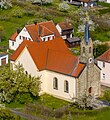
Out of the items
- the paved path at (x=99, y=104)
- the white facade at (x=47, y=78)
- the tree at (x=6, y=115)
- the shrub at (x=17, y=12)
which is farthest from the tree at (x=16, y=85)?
the shrub at (x=17, y=12)

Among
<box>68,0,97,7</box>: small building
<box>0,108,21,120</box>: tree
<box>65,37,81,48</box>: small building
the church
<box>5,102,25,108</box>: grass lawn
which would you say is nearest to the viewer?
<box>0,108,21,120</box>: tree

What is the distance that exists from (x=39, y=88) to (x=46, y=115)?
679 centimetres

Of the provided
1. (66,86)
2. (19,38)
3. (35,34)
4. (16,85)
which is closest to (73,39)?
(35,34)

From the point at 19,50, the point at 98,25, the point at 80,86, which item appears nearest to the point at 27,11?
the point at 98,25

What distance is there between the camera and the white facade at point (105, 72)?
63094 mm

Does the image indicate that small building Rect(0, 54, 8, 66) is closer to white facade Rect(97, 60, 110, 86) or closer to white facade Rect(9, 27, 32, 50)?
white facade Rect(9, 27, 32, 50)

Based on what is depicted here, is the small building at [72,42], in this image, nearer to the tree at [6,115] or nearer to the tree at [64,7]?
the tree at [64,7]

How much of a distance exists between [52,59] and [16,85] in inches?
232

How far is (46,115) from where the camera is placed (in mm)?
51500

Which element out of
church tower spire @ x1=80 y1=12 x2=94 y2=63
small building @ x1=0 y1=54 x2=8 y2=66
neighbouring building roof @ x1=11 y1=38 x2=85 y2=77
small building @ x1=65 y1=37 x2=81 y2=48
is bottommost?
small building @ x1=0 y1=54 x2=8 y2=66

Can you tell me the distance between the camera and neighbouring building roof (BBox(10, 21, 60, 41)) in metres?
75.9

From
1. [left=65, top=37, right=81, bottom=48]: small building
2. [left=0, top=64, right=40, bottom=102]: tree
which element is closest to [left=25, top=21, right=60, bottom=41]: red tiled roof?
[left=65, top=37, right=81, bottom=48]: small building

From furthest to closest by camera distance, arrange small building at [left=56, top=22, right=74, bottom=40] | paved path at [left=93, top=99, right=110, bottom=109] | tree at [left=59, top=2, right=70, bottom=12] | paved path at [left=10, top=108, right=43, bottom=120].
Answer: tree at [left=59, top=2, right=70, bottom=12]
small building at [left=56, top=22, right=74, bottom=40]
paved path at [left=93, top=99, right=110, bottom=109]
paved path at [left=10, top=108, right=43, bottom=120]

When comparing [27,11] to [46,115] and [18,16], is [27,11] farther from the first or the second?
[46,115]
